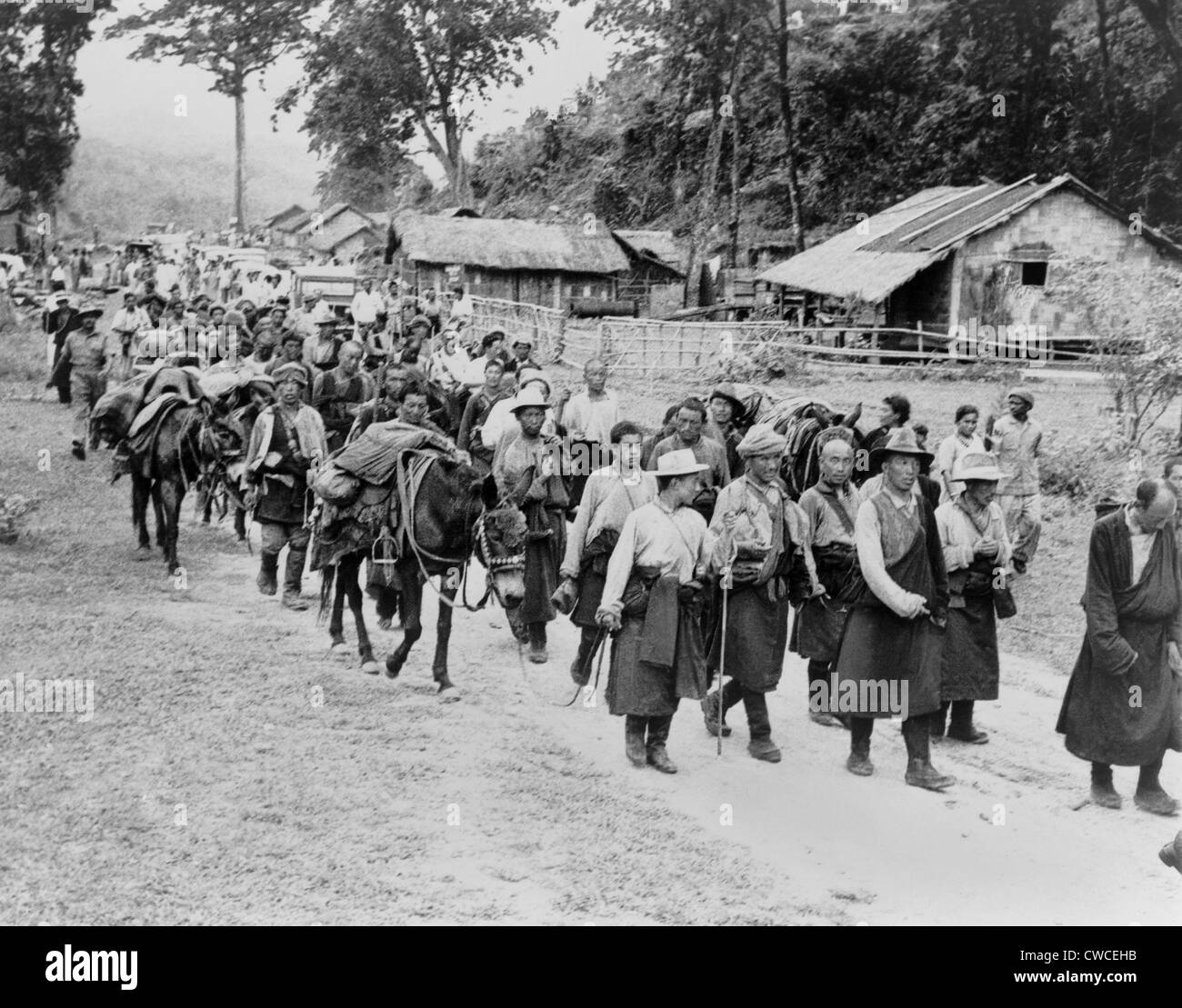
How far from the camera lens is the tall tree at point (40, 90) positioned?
17.4 metres

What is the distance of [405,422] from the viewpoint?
934 centimetres

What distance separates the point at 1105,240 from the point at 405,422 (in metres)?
20.2

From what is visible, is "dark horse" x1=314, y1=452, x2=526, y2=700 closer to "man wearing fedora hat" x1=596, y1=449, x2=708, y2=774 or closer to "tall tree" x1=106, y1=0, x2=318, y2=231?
"man wearing fedora hat" x1=596, y1=449, x2=708, y2=774

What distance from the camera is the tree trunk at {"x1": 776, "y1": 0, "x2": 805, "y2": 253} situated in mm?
31719

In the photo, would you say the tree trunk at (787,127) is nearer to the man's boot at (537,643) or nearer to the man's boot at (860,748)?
the man's boot at (537,643)

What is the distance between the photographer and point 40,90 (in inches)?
731

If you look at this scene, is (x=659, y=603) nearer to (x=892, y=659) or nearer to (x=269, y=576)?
(x=892, y=659)

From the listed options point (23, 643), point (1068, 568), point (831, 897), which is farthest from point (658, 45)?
point (831, 897)

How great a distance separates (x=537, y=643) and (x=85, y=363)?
1039 cm

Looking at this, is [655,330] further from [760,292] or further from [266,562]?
[266,562]

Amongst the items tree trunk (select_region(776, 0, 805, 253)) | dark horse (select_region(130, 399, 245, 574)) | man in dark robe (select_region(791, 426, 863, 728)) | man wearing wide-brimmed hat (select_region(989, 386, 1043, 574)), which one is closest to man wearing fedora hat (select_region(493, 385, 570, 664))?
man in dark robe (select_region(791, 426, 863, 728))

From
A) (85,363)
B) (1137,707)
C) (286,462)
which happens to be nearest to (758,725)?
(1137,707)

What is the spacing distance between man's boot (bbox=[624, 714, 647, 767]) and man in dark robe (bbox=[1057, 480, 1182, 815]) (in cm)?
223

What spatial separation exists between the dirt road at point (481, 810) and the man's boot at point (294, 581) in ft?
3.08
